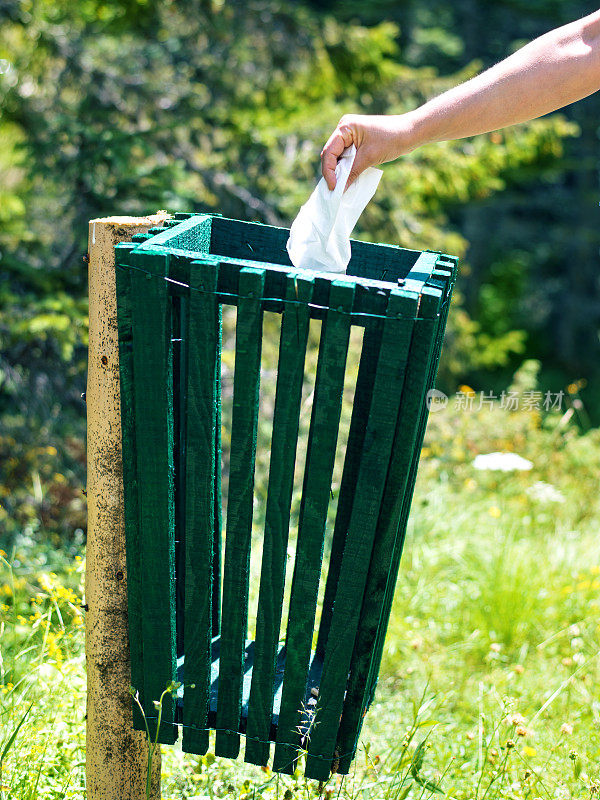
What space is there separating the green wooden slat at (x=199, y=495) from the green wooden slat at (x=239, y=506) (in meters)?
0.04

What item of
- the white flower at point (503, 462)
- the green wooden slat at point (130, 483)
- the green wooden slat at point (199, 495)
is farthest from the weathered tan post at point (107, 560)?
the white flower at point (503, 462)

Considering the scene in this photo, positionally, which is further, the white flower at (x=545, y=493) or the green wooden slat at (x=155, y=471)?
the white flower at (x=545, y=493)

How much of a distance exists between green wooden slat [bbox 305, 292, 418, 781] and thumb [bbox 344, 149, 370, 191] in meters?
0.46

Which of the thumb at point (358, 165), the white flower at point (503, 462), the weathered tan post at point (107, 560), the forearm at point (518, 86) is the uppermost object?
the forearm at point (518, 86)

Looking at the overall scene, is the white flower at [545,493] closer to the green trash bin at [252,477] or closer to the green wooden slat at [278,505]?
the green trash bin at [252,477]

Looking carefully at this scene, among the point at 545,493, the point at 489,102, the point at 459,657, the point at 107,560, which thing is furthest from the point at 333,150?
the point at 545,493

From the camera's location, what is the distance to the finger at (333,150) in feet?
5.18

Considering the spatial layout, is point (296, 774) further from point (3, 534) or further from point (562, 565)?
point (3, 534)

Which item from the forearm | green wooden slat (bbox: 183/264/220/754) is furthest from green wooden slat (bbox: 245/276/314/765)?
the forearm

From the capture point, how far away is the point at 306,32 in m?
5.50

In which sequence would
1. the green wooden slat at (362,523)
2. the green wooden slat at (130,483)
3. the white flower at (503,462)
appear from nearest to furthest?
the green wooden slat at (362,523)
the green wooden slat at (130,483)
the white flower at (503,462)

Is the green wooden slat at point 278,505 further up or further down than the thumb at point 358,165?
further down

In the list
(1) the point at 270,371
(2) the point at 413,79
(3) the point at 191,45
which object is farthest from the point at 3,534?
(2) the point at 413,79

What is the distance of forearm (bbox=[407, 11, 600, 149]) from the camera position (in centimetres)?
162
